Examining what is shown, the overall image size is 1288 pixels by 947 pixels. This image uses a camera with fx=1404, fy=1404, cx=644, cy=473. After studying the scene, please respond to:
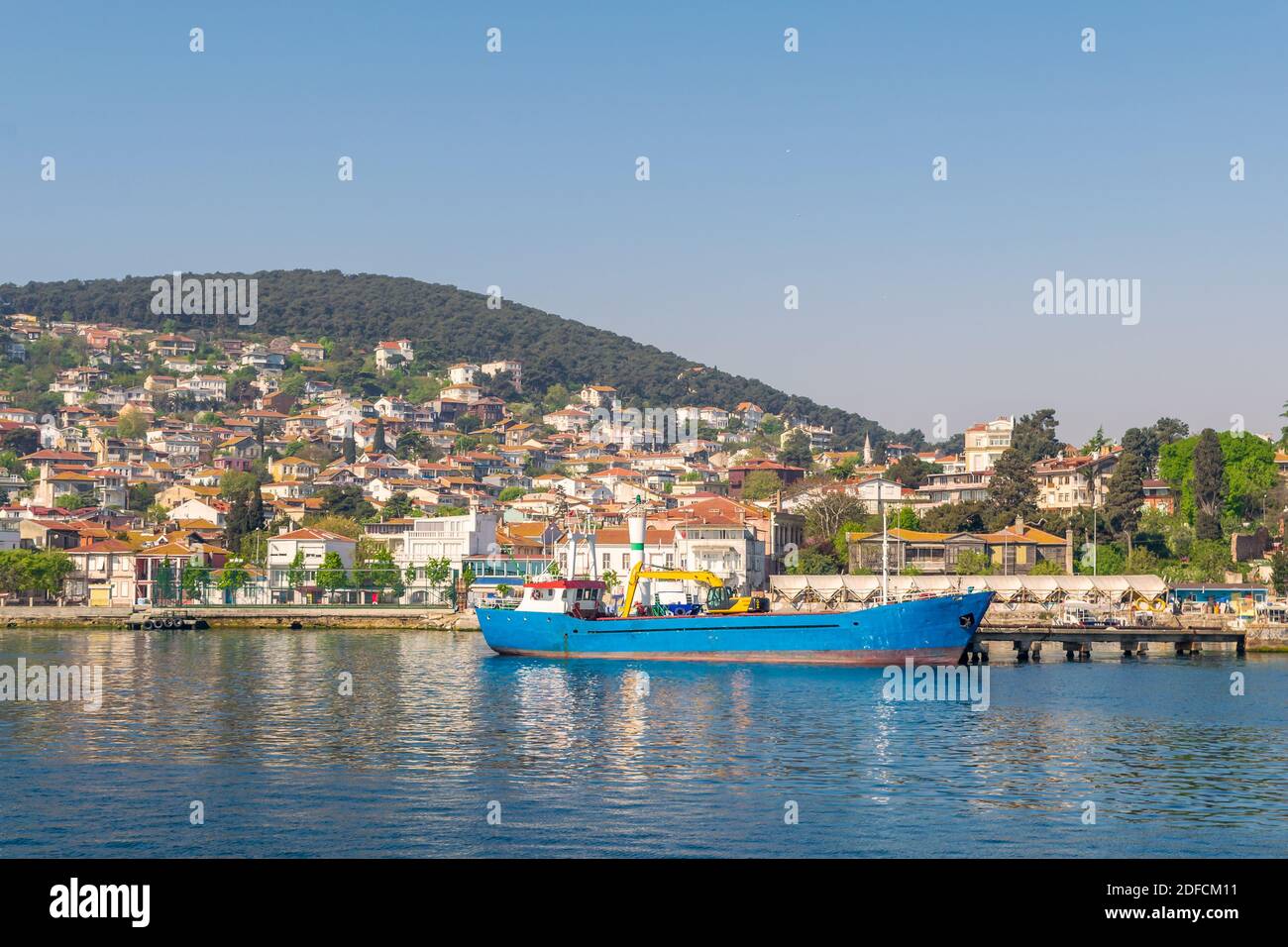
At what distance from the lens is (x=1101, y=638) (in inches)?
2717

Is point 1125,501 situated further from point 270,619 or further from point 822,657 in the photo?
point 270,619

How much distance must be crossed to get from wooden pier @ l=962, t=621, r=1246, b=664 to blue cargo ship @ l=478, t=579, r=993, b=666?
960cm

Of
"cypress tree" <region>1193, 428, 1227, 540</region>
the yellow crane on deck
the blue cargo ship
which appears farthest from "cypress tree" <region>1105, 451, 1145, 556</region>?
the blue cargo ship

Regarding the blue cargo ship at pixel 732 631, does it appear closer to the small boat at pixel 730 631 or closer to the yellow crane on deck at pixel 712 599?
the small boat at pixel 730 631

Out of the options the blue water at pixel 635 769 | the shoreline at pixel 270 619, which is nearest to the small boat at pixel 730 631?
the blue water at pixel 635 769

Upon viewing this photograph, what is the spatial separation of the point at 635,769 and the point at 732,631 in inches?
1192

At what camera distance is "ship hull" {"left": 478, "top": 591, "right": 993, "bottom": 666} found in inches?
2232

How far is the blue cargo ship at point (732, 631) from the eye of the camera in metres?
56.7

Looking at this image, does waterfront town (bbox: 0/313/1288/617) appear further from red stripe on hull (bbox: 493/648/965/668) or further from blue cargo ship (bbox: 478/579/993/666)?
red stripe on hull (bbox: 493/648/965/668)

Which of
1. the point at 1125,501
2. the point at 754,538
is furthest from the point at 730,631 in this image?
the point at 1125,501
